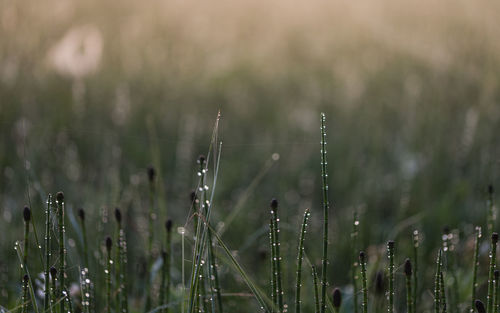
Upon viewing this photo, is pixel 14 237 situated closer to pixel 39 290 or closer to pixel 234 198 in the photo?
pixel 39 290

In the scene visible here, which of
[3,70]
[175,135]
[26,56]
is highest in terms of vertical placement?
[26,56]

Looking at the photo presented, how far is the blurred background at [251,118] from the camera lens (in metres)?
1.76

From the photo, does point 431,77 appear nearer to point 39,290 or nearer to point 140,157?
point 140,157

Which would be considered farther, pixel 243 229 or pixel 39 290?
pixel 243 229

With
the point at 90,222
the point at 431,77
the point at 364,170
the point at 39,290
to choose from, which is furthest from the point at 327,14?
the point at 39,290

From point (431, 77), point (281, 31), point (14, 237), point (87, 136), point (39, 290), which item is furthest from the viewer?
point (281, 31)

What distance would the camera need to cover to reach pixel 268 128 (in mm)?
2984

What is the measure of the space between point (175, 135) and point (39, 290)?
1.79 meters

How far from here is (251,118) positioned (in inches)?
124

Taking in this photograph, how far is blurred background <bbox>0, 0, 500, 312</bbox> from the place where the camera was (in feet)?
5.77

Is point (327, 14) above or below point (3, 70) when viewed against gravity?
above

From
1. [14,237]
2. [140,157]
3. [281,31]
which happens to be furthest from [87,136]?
[281,31]

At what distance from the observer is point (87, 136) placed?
2.55 m

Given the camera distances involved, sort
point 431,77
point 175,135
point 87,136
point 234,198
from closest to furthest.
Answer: point 234,198, point 87,136, point 175,135, point 431,77
